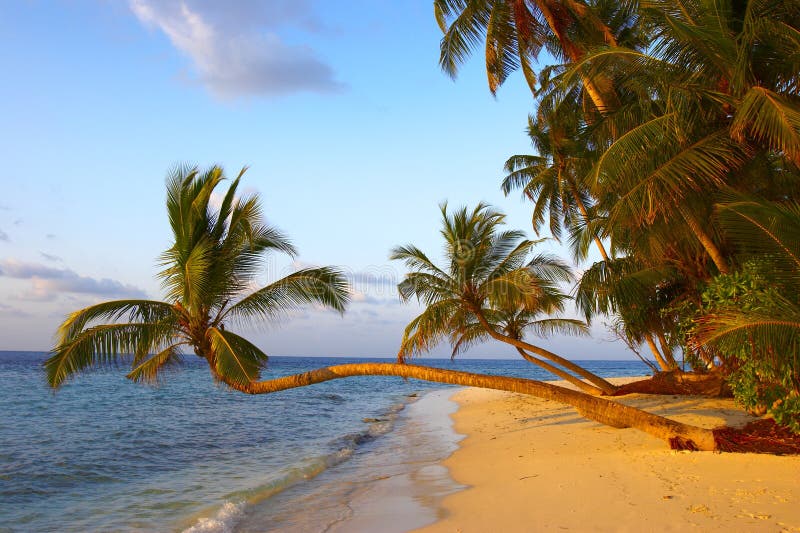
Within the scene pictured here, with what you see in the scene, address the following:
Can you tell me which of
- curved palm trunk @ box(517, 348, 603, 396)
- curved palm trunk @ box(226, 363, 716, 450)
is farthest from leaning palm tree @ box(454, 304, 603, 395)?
curved palm trunk @ box(226, 363, 716, 450)

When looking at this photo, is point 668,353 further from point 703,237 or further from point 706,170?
point 706,170

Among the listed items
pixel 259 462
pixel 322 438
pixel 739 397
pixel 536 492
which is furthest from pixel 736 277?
pixel 322 438

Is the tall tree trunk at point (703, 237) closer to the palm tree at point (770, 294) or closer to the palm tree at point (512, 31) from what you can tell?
the palm tree at point (770, 294)

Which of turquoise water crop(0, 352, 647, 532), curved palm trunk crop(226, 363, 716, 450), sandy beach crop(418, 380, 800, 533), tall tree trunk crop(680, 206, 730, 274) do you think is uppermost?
tall tree trunk crop(680, 206, 730, 274)

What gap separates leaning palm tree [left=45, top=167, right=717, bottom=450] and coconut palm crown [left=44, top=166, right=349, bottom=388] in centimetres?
2

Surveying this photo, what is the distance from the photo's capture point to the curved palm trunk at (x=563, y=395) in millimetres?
7555

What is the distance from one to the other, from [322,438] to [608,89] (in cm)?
1190

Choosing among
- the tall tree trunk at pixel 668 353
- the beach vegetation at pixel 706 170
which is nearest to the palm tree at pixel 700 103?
the beach vegetation at pixel 706 170

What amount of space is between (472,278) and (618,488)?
752 cm

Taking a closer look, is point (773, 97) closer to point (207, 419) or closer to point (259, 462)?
point (259, 462)

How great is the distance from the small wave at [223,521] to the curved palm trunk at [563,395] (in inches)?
68.8

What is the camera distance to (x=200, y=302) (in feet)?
27.0

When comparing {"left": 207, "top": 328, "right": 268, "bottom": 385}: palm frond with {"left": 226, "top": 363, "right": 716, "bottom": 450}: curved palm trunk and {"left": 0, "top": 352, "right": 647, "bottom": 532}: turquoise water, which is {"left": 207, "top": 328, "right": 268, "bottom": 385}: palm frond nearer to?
{"left": 226, "top": 363, "right": 716, "bottom": 450}: curved palm trunk

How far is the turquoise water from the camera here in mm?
8039
